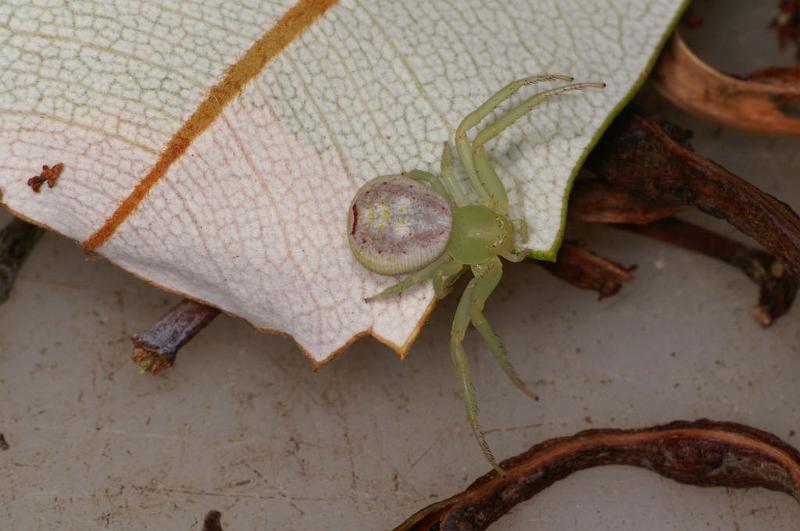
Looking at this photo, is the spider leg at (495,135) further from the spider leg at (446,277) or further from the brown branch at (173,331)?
the brown branch at (173,331)

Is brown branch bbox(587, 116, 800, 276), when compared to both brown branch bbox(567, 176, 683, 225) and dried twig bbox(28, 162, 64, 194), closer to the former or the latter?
brown branch bbox(567, 176, 683, 225)

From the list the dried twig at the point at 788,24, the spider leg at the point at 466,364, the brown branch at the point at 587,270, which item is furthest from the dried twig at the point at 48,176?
the dried twig at the point at 788,24

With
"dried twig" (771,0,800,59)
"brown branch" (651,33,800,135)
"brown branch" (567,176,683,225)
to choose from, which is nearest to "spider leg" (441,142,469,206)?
"brown branch" (567,176,683,225)

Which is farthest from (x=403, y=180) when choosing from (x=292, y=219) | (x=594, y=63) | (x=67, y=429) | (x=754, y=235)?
(x=67, y=429)

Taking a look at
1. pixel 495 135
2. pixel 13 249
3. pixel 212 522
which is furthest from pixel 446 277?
pixel 13 249

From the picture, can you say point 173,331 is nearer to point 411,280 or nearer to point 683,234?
point 411,280
